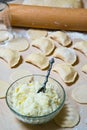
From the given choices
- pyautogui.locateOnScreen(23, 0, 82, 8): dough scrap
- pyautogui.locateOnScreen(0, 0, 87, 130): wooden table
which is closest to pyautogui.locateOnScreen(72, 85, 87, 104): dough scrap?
pyautogui.locateOnScreen(0, 0, 87, 130): wooden table

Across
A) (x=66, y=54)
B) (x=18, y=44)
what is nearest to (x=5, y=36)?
(x=18, y=44)

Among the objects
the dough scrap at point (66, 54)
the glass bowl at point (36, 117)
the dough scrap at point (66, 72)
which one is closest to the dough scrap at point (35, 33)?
the dough scrap at point (66, 54)

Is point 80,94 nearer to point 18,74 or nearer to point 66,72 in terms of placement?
point 66,72

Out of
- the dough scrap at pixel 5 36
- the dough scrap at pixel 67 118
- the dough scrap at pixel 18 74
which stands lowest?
the dough scrap at pixel 67 118

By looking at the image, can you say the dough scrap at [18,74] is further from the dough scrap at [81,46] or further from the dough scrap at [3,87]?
the dough scrap at [81,46]

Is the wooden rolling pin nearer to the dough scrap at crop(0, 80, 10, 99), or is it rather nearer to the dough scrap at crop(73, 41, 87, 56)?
the dough scrap at crop(73, 41, 87, 56)

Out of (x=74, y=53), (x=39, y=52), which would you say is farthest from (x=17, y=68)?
(x=74, y=53)
